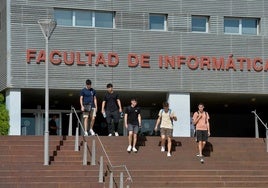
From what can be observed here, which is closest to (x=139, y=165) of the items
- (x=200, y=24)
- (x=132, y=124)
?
(x=132, y=124)

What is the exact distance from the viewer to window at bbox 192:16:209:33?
32.0m

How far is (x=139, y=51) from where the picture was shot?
30.8 meters

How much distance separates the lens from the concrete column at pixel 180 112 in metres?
31.0

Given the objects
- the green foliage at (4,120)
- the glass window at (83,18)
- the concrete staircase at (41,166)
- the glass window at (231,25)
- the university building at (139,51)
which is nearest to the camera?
the concrete staircase at (41,166)

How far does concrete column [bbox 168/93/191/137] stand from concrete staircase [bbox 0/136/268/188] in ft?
16.8

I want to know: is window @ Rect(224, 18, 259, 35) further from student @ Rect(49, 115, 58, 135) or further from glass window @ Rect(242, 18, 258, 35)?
student @ Rect(49, 115, 58, 135)

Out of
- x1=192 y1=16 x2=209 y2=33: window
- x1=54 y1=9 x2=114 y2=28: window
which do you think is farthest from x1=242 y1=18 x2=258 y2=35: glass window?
x1=54 y1=9 x2=114 y2=28: window

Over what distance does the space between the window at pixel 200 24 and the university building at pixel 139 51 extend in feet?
0.13

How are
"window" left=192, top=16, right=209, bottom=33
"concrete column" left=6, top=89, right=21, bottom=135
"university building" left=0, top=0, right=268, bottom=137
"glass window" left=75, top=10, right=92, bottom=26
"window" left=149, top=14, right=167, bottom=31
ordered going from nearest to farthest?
"concrete column" left=6, top=89, right=21, bottom=135 < "university building" left=0, top=0, right=268, bottom=137 < "glass window" left=75, top=10, right=92, bottom=26 < "window" left=149, top=14, right=167, bottom=31 < "window" left=192, top=16, right=209, bottom=33

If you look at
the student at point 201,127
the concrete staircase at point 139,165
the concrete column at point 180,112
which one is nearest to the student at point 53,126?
the concrete column at point 180,112

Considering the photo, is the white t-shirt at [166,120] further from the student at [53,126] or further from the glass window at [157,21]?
the student at [53,126]

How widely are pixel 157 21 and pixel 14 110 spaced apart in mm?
7139

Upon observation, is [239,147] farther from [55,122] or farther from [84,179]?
[55,122]

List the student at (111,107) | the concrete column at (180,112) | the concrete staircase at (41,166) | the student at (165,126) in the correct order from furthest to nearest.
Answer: the concrete column at (180,112)
the student at (111,107)
the student at (165,126)
the concrete staircase at (41,166)
